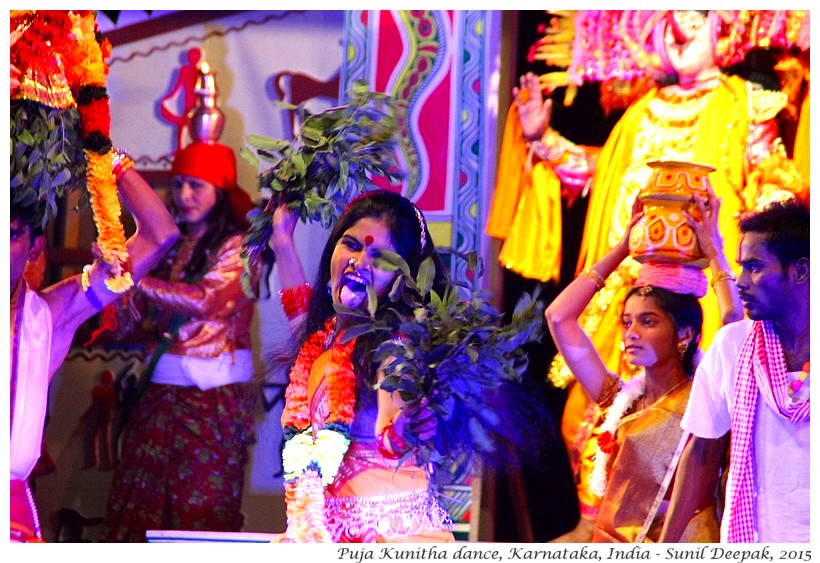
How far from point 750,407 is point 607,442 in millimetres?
509

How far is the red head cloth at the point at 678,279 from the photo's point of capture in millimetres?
3680

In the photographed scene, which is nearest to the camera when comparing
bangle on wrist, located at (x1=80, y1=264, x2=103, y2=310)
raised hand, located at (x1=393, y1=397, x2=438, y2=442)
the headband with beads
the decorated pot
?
raised hand, located at (x1=393, y1=397, x2=438, y2=442)

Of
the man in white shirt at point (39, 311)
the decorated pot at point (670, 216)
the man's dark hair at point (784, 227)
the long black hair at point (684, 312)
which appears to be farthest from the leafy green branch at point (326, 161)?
the man's dark hair at point (784, 227)

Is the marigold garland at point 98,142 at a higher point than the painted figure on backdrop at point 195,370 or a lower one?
higher

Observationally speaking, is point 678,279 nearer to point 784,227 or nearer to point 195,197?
point 784,227

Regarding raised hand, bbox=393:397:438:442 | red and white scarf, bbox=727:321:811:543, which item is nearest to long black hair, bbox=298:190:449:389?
raised hand, bbox=393:397:438:442

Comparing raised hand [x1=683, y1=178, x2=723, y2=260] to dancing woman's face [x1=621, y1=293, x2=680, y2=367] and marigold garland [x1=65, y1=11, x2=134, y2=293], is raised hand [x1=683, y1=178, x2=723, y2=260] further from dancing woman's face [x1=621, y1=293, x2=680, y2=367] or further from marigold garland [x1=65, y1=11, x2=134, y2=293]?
marigold garland [x1=65, y1=11, x2=134, y2=293]

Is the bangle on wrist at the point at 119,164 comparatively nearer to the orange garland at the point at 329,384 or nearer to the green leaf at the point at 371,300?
the orange garland at the point at 329,384

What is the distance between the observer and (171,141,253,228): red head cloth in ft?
13.1

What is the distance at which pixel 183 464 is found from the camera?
12.7ft

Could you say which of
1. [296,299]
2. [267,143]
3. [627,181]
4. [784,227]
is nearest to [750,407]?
[784,227]

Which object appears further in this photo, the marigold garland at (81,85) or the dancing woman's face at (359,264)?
the marigold garland at (81,85)

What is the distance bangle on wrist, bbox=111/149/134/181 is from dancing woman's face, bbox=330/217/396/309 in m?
0.88

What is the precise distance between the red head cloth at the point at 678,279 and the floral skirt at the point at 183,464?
1.54 m
